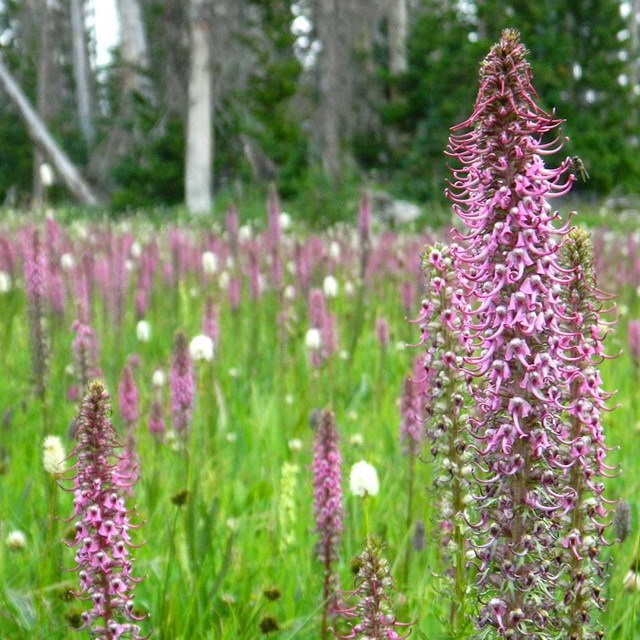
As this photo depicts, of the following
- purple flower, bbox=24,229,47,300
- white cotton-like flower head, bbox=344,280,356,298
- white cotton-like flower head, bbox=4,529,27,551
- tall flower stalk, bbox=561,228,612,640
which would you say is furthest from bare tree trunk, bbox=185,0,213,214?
tall flower stalk, bbox=561,228,612,640

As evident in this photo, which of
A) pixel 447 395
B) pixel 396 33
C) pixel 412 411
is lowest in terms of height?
pixel 412 411

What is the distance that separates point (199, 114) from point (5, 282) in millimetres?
14045

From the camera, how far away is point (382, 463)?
150 inches

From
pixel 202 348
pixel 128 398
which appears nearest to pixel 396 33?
pixel 202 348

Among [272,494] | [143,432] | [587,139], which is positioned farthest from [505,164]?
[587,139]

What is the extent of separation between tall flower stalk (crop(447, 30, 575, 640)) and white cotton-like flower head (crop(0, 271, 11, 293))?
16.8ft

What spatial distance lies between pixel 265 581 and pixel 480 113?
69.7 inches

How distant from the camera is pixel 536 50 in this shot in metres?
27.0

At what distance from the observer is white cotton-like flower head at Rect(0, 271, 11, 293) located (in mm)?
6043

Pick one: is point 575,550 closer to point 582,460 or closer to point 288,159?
point 582,460

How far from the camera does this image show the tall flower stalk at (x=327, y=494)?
2311 millimetres

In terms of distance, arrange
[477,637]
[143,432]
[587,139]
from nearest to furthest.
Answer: [477,637]
[143,432]
[587,139]

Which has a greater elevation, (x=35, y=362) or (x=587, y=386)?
(x=587, y=386)

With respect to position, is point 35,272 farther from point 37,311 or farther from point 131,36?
point 131,36
